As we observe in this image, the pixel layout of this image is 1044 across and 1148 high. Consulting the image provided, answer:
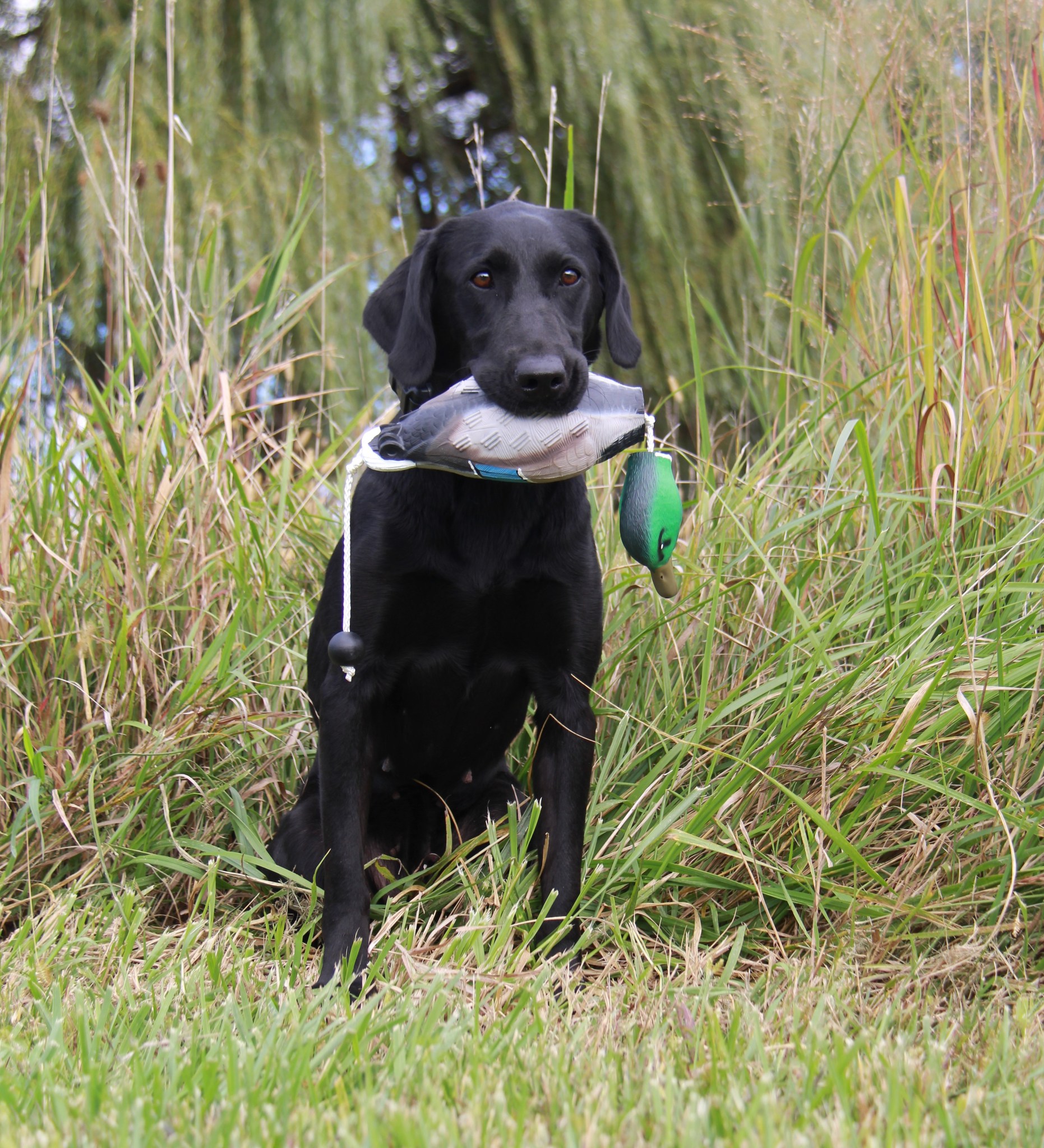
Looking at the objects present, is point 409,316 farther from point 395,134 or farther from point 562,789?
point 395,134

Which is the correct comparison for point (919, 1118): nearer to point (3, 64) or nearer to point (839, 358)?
point (839, 358)

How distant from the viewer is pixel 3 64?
491 centimetres

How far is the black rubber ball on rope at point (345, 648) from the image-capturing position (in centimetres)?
188

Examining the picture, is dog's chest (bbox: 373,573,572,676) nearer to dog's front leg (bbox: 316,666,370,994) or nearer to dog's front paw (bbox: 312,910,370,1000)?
dog's front leg (bbox: 316,666,370,994)

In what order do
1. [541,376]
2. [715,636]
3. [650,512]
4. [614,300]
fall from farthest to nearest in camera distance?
[715,636]
[614,300]
[650,512]
[541,376]

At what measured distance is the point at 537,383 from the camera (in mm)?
1780

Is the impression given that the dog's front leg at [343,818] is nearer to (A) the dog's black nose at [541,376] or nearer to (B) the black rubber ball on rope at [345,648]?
(B) the black rubber ball on rope at [345,648]

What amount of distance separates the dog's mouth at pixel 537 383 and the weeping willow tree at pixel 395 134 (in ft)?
5.40

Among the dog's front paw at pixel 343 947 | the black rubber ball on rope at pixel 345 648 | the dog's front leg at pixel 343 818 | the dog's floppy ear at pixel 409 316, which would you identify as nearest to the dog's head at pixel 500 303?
the dog's floppy ear at pixel 409 316

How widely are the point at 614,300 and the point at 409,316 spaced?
0.41 meters

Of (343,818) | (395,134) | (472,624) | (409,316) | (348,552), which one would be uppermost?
(395,134)

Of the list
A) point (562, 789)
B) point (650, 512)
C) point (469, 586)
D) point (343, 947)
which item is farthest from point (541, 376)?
point (343, 947)

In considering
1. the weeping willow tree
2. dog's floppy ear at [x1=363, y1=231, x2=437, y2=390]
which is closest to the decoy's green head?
dog's floppy ear at [x1=363, y1=231, x2=437, y2=390]

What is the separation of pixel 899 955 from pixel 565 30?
4.74 meters
